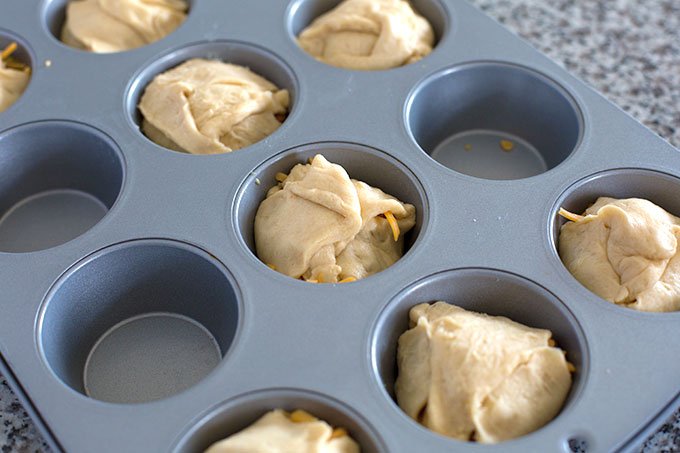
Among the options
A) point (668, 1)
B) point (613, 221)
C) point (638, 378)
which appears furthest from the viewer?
point (668, 1)


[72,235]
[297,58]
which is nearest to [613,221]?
[297,58]

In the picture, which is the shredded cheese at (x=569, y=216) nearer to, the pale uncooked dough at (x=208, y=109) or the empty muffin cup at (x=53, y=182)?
the pale uncooked dough at (x=208, y=109)

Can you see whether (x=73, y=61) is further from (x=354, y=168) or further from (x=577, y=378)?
(x=577, y=378)

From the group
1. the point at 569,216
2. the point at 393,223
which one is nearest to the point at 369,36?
the point at 393,223

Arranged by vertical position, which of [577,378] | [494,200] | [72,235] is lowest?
[72,235]

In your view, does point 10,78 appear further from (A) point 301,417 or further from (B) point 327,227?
(A) point 301,417

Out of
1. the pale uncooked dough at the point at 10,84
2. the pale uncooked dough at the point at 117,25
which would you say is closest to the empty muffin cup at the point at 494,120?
the pale uncooked dough at the point at 117,25
